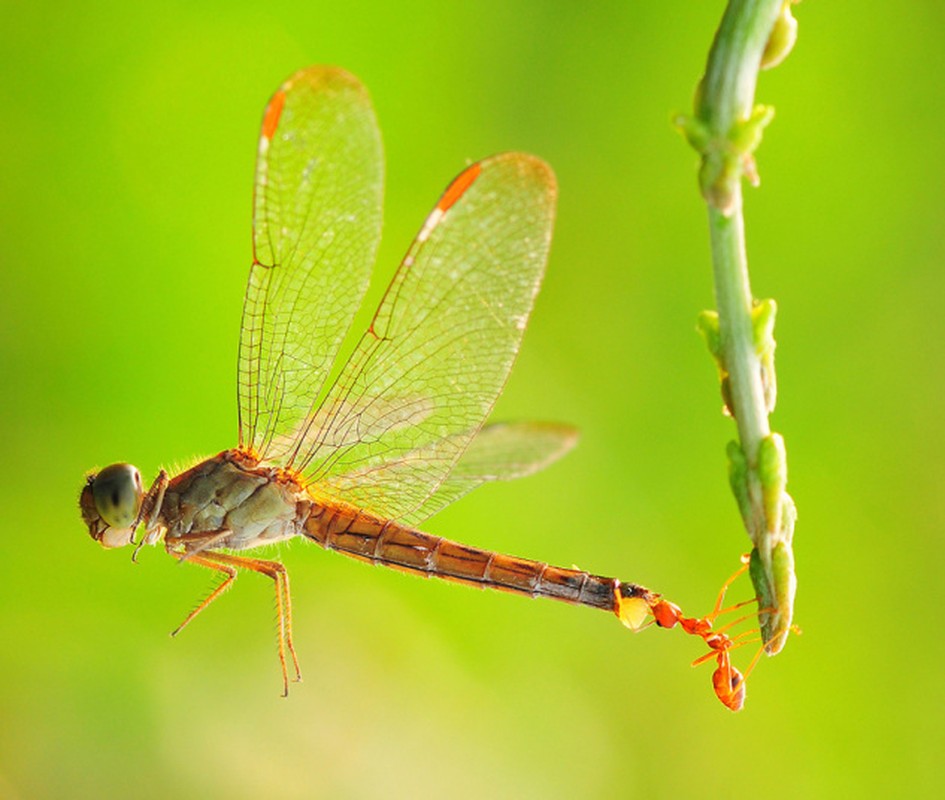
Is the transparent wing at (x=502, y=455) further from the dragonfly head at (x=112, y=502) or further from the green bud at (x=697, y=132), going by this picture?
the green bud at (x=697, y=132)

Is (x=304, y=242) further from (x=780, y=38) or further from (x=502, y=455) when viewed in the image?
(x=780, y=38)

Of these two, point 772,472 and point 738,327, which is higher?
point 738,327

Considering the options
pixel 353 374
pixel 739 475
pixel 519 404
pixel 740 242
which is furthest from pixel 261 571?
pixel 740 242

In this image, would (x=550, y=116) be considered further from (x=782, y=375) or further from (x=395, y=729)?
(x=395, y=729)

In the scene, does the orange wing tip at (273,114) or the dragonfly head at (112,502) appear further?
the dragonfly head at (112,502)

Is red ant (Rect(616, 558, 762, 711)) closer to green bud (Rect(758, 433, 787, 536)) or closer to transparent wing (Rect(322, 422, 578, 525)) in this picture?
green bud (Rect(758, 433, 787, 536))

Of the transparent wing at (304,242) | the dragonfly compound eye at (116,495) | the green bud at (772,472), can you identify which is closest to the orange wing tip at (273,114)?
the transparent wing at (304,242)

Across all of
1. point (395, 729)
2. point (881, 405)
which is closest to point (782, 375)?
point (881, 405)

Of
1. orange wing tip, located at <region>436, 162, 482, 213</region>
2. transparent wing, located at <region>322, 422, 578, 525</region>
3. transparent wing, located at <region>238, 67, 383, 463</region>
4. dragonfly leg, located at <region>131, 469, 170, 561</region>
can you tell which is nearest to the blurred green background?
transparent wing, located at <region>322, 422, 578, 525</region>
